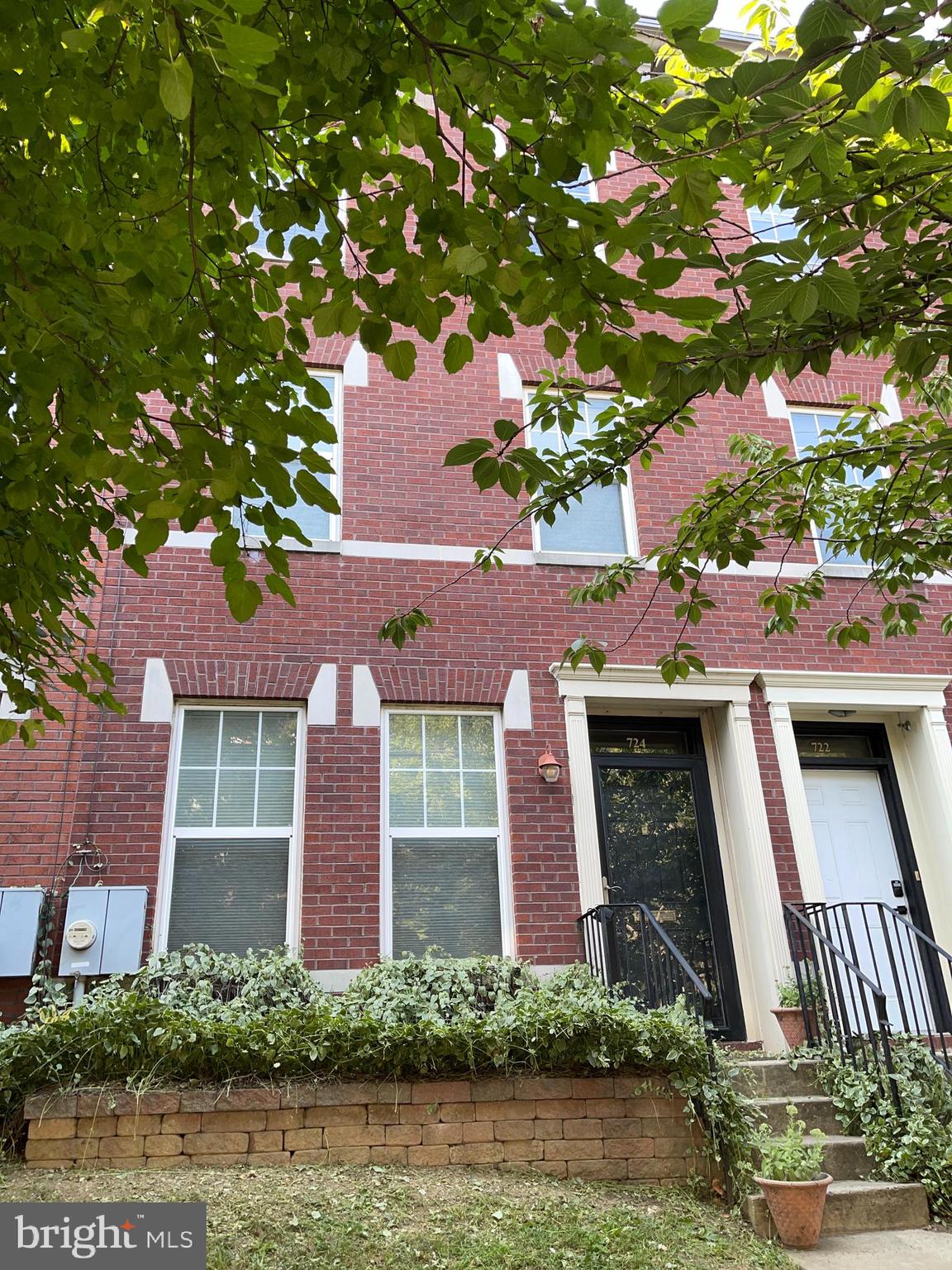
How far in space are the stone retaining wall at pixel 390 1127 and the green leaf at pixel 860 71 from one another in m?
4.43

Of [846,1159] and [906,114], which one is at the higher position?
[906,114]

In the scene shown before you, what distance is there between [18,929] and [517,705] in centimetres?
353

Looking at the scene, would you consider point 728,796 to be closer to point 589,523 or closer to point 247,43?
point 589,523

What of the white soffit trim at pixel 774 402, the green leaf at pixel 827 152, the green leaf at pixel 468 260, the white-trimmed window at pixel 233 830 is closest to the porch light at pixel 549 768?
the white-trimmed window at pixel 233 830

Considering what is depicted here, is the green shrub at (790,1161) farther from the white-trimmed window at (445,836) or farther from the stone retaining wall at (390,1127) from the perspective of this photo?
the white-trimmed window at (445,836)

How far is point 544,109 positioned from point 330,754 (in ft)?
15.9

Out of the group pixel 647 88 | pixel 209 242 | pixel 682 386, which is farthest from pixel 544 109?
pixel 209 242

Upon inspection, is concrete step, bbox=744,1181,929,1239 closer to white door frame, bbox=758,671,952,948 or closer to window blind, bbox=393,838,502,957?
window blind, bbox=393,838,502,957

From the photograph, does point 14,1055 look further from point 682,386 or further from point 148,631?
point 682,386

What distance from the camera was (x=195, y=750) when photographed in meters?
6.60

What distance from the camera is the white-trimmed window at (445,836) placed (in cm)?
648

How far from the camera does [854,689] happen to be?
758cm

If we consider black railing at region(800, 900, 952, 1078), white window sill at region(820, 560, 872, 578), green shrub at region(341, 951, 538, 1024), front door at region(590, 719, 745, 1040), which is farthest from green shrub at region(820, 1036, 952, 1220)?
white window sill at region(820, 560, 872, 578)

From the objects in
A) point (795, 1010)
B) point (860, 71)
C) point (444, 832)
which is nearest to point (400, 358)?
point (860, 71)
